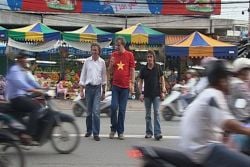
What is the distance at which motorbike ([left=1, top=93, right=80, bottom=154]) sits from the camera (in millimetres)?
8609

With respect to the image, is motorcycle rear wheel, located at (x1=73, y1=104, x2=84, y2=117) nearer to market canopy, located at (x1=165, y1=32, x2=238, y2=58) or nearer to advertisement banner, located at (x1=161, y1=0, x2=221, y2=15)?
market canopy, located at (x1=165, y1=32, x2=238, y2=58)

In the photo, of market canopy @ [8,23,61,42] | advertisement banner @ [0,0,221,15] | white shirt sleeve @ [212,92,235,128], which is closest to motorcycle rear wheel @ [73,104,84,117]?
market canopy @ [8,23,61,42]

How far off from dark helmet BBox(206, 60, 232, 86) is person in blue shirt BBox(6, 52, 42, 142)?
414 centimetres

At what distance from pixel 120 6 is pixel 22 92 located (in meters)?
30.8

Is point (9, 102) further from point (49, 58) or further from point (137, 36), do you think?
point (49, 58)

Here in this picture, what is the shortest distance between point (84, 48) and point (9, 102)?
19322 mm

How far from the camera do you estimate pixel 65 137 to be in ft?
29.8

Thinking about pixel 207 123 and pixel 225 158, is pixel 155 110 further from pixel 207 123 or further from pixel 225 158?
pixel 225 158

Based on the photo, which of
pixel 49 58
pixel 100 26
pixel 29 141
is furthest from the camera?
pixel 100 26

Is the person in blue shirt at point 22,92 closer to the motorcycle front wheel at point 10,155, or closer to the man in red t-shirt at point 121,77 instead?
the motorcycle front wheel at point 10,155

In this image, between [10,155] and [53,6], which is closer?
[10,155]

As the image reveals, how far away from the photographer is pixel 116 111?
10.9 m

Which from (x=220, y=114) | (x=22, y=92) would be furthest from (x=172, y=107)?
(x=220, y=114)

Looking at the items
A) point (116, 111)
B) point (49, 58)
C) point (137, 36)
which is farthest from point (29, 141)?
point (49, 58)
